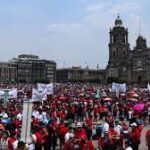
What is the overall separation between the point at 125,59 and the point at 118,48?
6216 millimetres

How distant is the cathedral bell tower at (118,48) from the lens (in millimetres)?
125875

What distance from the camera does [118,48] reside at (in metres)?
127

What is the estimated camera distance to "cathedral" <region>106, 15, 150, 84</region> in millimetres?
126312

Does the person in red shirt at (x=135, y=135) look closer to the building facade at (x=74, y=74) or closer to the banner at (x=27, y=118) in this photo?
the banner at (x=27, y=118)

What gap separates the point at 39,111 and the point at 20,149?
10.7 meters

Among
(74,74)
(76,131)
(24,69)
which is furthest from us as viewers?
(74,74)

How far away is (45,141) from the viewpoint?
1538 centimetres

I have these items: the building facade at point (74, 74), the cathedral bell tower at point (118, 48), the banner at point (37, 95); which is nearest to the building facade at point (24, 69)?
the building facade at point (74, 74)

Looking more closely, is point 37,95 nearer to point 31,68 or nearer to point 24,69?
point 31,68

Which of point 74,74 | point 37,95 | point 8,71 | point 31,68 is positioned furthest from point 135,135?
point 74,74

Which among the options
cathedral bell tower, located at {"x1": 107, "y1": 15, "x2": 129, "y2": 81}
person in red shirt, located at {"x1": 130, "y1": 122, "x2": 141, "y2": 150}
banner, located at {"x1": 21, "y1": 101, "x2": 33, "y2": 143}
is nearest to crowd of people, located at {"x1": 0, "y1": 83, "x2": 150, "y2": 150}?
person in red shirt, located at {"x1": 130, "y1": 122, "x2": 141, "y2": 150}

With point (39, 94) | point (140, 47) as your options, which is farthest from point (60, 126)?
point (140, 47)

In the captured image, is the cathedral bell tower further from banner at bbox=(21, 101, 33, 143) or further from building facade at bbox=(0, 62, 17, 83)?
banner at bbox=(21, 101, 33, 143)

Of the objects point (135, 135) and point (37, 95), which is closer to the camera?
point (135, 135)
